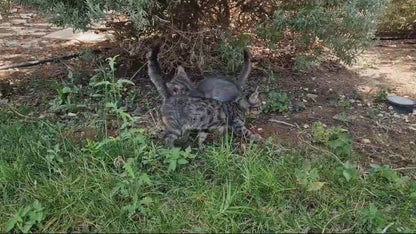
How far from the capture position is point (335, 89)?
179 inches

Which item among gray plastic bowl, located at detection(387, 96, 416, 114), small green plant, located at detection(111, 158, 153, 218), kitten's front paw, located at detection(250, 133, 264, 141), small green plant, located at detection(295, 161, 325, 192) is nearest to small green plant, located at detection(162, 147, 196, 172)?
small green plant, located at detection(111, 158, 153, 218)

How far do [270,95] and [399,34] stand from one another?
11.5ft

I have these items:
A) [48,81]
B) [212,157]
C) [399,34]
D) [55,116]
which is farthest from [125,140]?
[399,34]

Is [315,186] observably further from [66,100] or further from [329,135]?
[66,100]

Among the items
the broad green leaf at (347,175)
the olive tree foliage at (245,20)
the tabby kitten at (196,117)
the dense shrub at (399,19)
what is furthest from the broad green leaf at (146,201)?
the dense shrub at (399,19)

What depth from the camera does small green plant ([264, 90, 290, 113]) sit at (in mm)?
3980

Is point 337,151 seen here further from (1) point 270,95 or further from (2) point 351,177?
(1) point 270,95

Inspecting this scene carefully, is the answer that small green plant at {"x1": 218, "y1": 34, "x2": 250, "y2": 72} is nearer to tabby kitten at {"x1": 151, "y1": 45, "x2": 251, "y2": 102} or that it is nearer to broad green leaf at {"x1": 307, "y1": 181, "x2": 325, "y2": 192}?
tabby kitten at {"x1": 151, "y1": 45, "x2": 251, "y2": 102}

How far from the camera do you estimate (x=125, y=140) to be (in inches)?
127

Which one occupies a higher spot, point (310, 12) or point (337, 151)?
point (310, 12)

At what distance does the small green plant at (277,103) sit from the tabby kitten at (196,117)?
1.62ft

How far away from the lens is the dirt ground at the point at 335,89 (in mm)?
3529

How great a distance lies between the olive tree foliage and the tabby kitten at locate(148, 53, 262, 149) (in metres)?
0.64

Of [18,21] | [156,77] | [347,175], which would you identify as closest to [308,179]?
[347,175]
